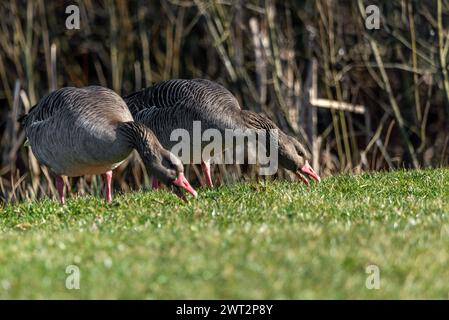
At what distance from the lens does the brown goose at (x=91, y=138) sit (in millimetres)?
9000

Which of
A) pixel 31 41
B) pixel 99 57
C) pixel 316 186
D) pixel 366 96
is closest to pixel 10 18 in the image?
pixel 31 41

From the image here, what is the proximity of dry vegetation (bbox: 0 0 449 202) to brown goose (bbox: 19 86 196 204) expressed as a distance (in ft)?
9.90

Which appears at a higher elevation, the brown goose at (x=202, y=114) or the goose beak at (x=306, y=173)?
the brown goose at (x=202, y=114)

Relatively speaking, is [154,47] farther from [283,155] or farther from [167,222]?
[167,222]

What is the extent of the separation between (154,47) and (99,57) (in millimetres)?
1353

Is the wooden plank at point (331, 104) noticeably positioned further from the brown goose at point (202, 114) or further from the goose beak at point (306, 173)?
the goose beak at point (306, 173)

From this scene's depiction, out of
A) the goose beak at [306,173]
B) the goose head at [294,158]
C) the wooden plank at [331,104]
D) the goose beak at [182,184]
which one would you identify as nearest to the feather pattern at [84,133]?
the goose beak at [182,184]

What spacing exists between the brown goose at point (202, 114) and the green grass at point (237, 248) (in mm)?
2055

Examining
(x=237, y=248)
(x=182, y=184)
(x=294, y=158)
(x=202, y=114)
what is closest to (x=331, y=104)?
(x=294, y=158)

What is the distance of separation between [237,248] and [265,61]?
8925 mm

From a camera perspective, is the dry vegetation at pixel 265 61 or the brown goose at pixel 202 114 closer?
the brown goose at pixel 202 114

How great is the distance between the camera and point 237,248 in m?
5.91

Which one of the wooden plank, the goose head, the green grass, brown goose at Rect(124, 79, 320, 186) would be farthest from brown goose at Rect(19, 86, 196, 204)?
the wooden plank

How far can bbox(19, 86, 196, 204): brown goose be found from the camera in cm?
900
